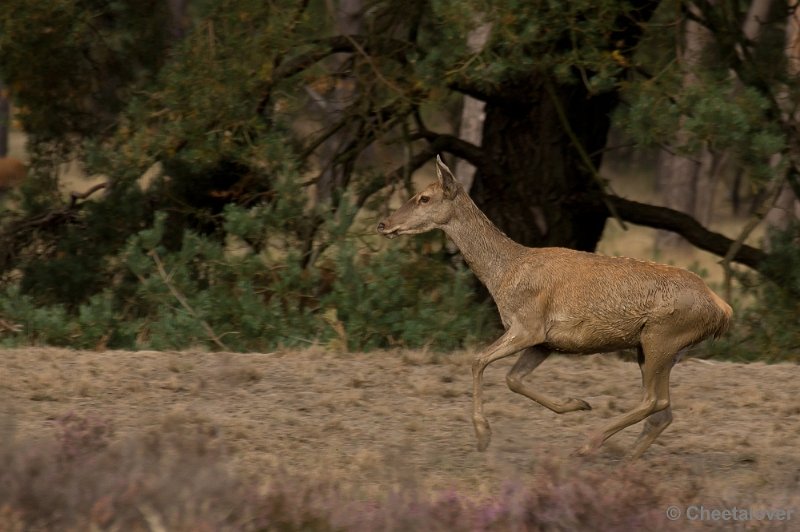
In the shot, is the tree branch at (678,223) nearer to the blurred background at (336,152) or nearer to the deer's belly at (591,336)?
the blurred background at (336,152)

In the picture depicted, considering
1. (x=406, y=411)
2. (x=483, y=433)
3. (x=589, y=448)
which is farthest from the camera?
(x=406, y=411)

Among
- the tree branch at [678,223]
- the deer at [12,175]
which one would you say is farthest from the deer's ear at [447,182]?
the deer at [12,175]

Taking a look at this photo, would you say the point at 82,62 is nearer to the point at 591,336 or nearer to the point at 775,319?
the point at 775,319

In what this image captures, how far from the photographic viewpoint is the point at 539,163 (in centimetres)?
1480

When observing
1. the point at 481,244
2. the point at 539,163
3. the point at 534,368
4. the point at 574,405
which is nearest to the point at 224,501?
the point at 534,368

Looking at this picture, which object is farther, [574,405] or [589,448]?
[574,405]

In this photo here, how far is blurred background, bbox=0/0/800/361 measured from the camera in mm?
12562

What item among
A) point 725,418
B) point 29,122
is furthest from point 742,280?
point 29,122

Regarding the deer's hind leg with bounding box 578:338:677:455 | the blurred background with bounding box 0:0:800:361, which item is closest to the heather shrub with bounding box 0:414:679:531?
the deer's hind leg with bounding box 578:338:677:455

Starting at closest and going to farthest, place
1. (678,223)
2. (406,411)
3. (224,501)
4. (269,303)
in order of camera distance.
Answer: (224,501) < (406,411) < (269,303) < (678,223)

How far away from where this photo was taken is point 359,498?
7.16 m

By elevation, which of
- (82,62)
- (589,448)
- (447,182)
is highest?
(82,62)

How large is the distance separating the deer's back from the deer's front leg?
13 cm

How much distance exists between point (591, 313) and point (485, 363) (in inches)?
28.8
